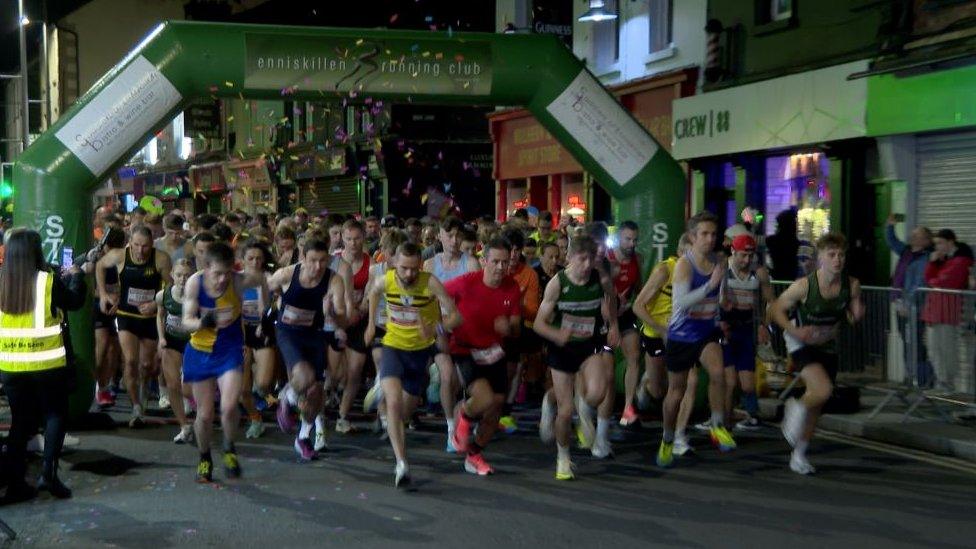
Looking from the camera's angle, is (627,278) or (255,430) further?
(627,278)

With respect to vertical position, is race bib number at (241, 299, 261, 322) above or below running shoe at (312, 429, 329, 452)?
above

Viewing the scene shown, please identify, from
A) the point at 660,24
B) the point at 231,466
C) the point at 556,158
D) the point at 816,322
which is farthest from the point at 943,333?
the point at 556,158

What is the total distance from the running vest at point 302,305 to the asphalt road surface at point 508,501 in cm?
106

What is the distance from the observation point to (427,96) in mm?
12148

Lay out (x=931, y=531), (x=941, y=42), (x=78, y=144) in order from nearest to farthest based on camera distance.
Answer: (x=931, y=531), (x=78, y=144), (x=941, y=42)

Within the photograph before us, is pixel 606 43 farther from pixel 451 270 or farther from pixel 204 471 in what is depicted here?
pixel 204 471

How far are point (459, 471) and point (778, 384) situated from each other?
5.33 meters

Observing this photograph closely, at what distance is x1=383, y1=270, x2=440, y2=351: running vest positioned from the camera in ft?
30.7

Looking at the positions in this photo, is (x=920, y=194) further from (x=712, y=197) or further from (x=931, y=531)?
(x=931, y=531)

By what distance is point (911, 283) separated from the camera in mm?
13062

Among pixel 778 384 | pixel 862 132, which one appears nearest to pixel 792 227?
pixel 862 132

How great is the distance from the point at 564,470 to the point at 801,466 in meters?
1.72

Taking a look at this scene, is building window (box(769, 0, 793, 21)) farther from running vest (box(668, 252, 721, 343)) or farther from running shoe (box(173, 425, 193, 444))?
running shoe (box(173, 425, 193, 444))

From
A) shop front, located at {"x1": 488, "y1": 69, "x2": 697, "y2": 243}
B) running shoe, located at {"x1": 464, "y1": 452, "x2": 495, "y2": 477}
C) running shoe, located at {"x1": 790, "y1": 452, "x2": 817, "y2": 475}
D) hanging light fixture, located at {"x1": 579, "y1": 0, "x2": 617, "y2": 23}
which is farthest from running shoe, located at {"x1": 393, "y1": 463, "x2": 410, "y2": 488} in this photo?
shop front, located at {"x1": 488, "y1": 69, "x2": 697, "y2": 243}
